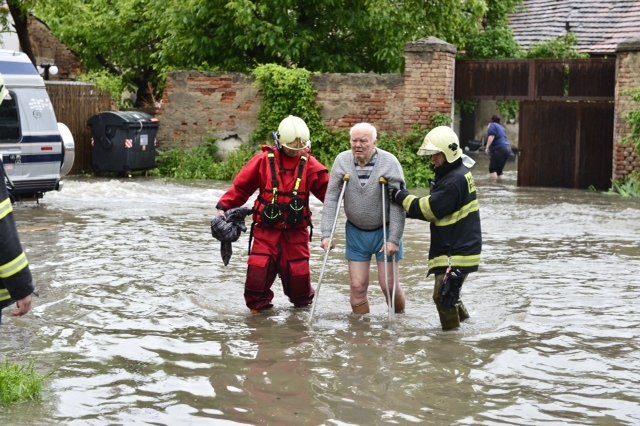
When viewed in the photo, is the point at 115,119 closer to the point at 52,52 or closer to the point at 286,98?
the point at 286,98

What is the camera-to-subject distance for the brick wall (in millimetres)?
23594

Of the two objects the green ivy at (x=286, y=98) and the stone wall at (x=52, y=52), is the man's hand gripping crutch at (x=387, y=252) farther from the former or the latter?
the stone wall at (x=52, y=52)

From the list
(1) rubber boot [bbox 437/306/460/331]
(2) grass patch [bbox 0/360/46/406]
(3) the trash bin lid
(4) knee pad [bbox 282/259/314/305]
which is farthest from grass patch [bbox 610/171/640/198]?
(2) grass patch [bbox 0/360/46/406]

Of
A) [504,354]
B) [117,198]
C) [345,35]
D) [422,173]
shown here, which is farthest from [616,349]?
[345,35]

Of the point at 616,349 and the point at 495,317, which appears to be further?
the point at 495,317

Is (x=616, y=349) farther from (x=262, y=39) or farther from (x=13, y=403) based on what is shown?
(x=262, y=39)

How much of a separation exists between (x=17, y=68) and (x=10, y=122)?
0.85m

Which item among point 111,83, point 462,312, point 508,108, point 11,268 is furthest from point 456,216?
point 508,108

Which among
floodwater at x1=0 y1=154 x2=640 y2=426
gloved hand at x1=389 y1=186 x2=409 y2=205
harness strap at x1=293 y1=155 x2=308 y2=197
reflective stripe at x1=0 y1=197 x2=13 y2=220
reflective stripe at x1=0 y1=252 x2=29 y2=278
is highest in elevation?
reflective stripe at x1=0 y1=197 x2=13 y2=220

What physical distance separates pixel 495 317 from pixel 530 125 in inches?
583

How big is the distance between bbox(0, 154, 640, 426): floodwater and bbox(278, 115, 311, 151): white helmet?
4.92 ft

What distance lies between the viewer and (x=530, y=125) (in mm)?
24312

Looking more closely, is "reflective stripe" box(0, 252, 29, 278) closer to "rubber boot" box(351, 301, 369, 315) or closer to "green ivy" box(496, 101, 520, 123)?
"rubber boot" box(351, 301, 369, 315)

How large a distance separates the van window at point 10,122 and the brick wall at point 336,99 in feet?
25.8
